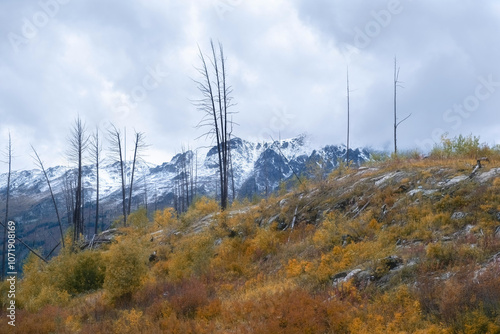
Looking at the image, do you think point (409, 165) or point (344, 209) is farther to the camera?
point (409, 165)

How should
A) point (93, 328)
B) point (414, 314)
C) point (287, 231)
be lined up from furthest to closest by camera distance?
point (287, 231), point (93, 328), point (414, 314)

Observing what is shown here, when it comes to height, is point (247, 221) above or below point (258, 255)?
above

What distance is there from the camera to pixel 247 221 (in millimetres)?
14359

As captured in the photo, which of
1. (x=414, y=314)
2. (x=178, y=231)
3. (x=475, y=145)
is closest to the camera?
(x=414, y=314)

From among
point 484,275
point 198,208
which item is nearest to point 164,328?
point 484,275

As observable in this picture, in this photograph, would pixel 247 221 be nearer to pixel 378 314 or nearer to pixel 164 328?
pixel 164 328

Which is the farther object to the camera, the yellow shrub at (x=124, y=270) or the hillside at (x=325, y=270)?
the yellow shrub at (x=124, y=270)

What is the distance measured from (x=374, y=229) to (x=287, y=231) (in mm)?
4061

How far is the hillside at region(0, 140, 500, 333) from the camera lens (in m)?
5.64

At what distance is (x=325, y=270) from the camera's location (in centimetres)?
776

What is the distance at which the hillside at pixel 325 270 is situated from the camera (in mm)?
5641

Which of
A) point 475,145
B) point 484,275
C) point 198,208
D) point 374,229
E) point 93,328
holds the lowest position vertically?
point 93,328

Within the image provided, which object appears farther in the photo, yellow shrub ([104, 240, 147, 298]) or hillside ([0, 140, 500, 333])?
yellow shrub ([104, 240, 147, 298])

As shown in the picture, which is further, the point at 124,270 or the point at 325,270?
the point at 124,270
